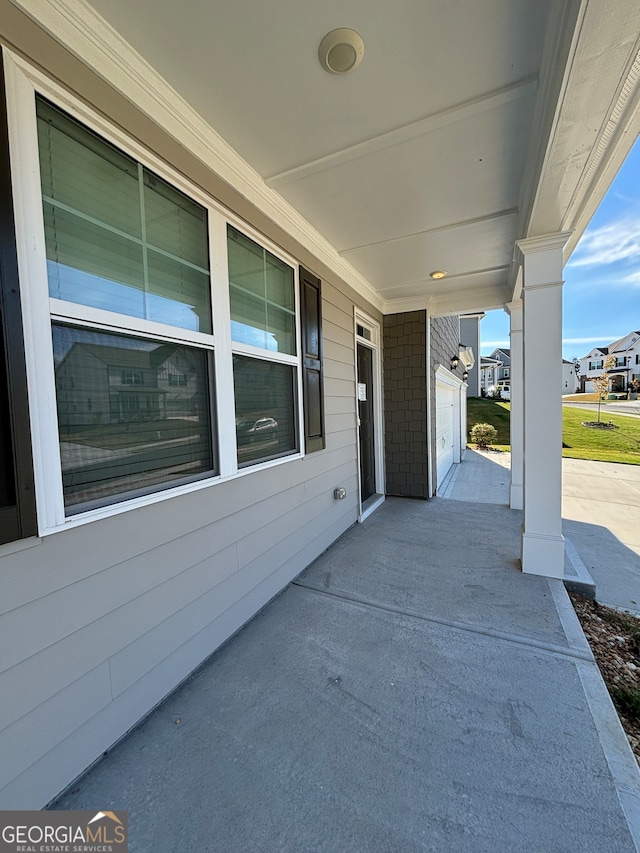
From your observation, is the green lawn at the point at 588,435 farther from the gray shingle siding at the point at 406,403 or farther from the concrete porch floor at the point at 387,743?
the concrete porch floor at the point at 387,743

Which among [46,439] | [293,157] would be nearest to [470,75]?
[293,157]

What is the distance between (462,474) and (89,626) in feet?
22.2

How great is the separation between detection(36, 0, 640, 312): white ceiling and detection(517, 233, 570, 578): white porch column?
289mm

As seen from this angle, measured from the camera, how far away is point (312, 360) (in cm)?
305

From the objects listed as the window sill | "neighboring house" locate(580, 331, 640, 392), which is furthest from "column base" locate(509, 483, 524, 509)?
"neighboring house" locate(580, 331, 640, 392)

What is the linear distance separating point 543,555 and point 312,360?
8.34 ft

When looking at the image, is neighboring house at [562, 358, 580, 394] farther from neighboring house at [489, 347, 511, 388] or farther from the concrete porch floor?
the concrete porch floor

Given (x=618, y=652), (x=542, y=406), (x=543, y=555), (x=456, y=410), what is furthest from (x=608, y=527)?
(x=456, y=410)

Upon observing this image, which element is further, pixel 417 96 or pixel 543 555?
pixel 543 555

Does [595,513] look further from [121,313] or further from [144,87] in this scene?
[144,87]

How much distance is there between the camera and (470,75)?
1553 millimetres

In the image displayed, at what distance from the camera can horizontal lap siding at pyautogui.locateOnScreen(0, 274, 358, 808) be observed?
1142 millimetres

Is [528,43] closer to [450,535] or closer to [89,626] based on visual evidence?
[89,626]

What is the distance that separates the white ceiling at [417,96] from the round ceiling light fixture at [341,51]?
0.03 metres
